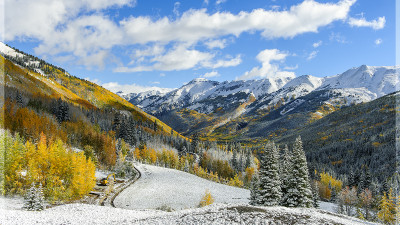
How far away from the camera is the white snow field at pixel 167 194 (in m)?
47.0

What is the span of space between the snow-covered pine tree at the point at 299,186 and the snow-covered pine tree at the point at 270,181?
1663mm

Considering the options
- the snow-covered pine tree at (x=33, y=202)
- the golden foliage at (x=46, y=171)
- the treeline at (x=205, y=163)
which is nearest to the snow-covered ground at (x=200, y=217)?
the snow-covered pine tree at (x=33, y=202)

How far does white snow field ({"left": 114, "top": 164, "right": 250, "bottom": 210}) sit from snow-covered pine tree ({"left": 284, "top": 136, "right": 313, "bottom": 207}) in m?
10.1

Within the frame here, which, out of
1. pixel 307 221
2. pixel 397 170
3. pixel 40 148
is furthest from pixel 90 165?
pixel 397 170

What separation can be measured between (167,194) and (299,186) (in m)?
30.4

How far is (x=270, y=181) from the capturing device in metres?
37.3

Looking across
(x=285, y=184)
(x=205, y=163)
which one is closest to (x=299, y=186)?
(x=285, y=184)

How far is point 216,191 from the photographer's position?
60.0 meters

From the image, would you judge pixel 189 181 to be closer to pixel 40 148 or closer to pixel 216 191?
pixel 216 191

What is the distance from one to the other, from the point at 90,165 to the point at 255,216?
37.9 metres

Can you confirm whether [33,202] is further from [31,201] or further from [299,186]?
[299,186]

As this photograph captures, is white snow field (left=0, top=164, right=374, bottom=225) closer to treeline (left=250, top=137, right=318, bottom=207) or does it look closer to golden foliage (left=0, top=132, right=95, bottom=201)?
golden foliage (left=0, top=132, right=95, bottom=201)

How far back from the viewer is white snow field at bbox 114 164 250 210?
46953mm

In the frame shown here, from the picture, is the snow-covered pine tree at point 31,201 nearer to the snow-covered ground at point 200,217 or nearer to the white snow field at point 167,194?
the snow-covered ground at point 200,217
